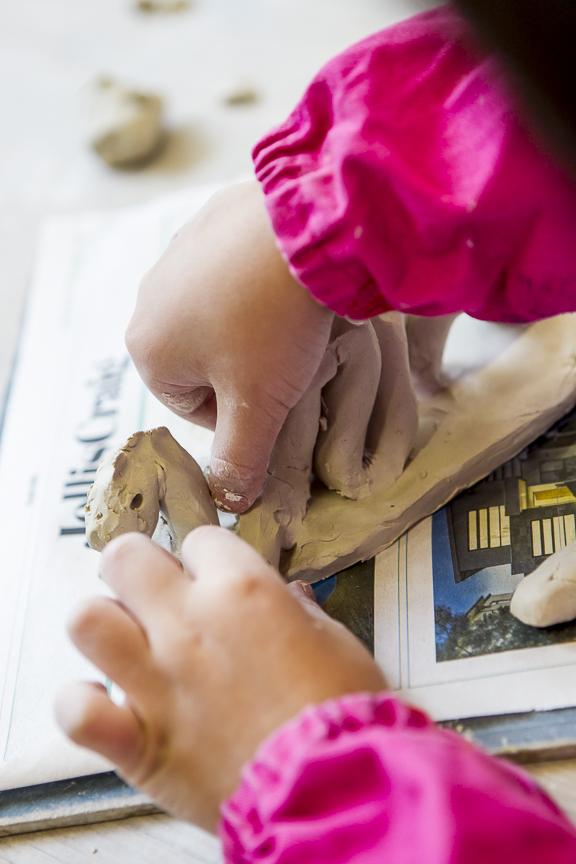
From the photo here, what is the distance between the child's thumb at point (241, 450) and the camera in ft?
1.95

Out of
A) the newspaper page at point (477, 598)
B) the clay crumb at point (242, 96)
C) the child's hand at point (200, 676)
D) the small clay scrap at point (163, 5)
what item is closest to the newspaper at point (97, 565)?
the newspaper page at point (477, 598)

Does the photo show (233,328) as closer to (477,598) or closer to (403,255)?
(403,255)

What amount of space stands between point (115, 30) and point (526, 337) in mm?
835

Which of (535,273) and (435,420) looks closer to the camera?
(535,273)

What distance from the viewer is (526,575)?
643mm

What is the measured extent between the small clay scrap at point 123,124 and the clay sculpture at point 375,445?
1.84ft

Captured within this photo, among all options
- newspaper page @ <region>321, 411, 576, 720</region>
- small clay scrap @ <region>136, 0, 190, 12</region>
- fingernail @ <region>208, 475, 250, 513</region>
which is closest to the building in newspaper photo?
newspaper page @ <region>321, 411, 576, 720</region>

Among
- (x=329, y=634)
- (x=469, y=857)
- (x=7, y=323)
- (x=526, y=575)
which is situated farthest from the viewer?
(x=7, y=323)

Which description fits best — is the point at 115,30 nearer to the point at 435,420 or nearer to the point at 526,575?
the point at 435,420

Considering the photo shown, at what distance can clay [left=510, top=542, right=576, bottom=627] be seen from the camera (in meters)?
0.59

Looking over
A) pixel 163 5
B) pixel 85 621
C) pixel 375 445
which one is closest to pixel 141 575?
pixel 85 621

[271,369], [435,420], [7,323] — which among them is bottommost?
[7,323]

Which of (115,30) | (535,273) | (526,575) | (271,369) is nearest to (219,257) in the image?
(271,369)

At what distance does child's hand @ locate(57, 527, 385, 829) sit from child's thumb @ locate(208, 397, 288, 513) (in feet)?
0.38
